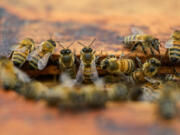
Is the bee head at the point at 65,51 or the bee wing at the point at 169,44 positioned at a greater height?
the bee wing at the point at 169,44

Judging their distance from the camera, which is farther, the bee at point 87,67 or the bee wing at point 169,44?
the bee wing at point 169,44

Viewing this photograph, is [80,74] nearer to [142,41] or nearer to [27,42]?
Result: [27,42]

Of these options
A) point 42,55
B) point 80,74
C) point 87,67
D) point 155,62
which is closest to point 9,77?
point 42,55

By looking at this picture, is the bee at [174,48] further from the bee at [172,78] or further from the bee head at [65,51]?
the bee head at [65,51]

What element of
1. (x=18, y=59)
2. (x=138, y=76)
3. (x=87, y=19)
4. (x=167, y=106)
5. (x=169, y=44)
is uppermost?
(x=87, y=19)


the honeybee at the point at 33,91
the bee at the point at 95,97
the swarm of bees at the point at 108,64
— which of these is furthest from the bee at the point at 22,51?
the bee at the point at 95,97

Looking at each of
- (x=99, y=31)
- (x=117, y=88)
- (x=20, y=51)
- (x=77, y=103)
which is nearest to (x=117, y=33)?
(x=99, y=31)

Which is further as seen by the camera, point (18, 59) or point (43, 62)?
point (43, 62)
